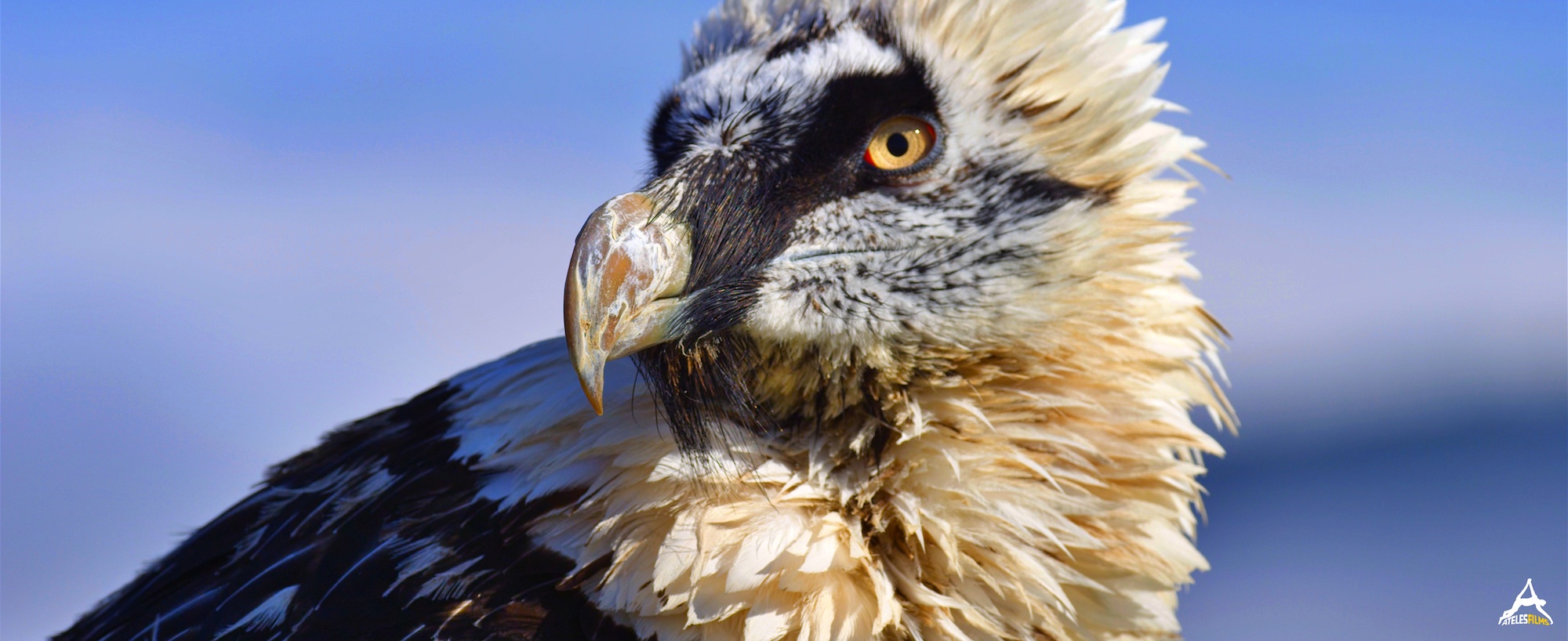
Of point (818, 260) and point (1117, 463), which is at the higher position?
point (818, 260)

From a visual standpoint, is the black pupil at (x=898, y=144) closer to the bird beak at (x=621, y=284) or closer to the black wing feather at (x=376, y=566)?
the bird beak at (x=621, y=284)

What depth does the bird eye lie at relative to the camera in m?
2.08

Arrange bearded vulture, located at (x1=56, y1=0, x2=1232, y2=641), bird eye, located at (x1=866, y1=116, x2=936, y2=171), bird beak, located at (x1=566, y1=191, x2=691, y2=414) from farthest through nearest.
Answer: bird eye, located at (x1=866, y1=116, x2=936, y2=171) < bearded vulture, located at (x1=56, y1=0, x2=1232, y2=641) < bird beak, located at (x1=566, y1=191, x2=691, y2=414)

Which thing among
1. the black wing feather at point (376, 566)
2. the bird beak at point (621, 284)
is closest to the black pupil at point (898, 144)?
the bird beak at point (621, 284)

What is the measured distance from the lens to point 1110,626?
212cm

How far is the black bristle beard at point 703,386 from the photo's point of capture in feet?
6.70

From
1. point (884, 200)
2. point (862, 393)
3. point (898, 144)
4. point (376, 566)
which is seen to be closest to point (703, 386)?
point (862, 393)

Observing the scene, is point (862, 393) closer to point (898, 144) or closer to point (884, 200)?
point (884, 200)

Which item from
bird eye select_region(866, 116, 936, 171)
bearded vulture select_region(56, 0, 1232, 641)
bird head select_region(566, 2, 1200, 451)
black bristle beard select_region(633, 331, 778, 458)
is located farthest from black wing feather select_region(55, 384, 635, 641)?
bird eye select_region(866, 116, 936, 171)

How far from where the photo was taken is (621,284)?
5.83 feet

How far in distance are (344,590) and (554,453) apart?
50 cm

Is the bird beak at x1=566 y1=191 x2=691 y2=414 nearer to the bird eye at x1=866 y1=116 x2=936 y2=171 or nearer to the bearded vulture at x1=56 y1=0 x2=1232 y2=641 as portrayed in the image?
the bearded vulture at x1=56 y1=0 x2=1232 y2=641

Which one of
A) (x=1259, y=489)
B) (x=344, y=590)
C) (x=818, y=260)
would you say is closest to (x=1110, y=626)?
(x=818, y=260)

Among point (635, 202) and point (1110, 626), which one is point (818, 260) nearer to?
point (635, 202)
